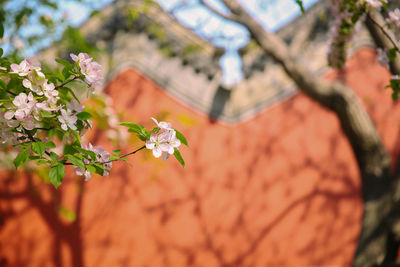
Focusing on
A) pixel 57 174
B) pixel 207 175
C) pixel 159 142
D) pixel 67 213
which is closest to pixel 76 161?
pixel 57 174

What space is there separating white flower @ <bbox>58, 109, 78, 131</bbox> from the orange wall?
2845mm

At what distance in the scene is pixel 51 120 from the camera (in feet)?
4.09

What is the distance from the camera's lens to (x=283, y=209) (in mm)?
4270

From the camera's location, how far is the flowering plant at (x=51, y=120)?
115cm

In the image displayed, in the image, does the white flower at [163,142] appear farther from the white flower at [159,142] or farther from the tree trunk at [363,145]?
the tree trunk at [363,145]

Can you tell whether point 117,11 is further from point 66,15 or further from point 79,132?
point 79,132

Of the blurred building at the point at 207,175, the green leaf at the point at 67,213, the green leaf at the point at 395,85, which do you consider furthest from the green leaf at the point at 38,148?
the green leaf at the point at 67,213

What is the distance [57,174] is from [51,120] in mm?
216

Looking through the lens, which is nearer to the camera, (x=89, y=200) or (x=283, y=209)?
(x=89, y=200)

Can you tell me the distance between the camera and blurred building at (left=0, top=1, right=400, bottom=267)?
388 cm

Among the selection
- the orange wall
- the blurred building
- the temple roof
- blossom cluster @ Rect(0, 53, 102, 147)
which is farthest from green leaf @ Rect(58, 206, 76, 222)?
blossom cluster @ Rect(0, 53, 102, 147)

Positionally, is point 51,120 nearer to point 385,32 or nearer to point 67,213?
point 385,32

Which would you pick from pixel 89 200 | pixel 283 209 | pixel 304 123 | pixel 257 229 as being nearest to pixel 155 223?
pixel 89 200

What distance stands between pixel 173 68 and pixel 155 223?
78.1 inches
